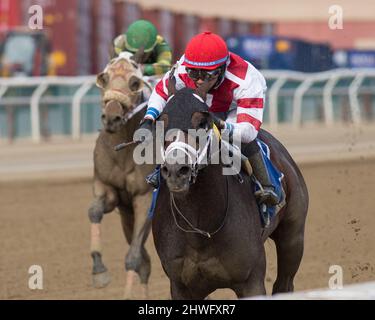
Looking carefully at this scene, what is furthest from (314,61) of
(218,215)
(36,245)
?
(218,215)

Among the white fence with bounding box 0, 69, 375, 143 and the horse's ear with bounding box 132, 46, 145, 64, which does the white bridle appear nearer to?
the horse's ear with bounding box 132, 46, 145, 64

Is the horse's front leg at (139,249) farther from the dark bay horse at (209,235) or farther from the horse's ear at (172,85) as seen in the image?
the horse's ear at (172,85)

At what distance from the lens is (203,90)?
5215mm

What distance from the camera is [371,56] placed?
89.7 ft

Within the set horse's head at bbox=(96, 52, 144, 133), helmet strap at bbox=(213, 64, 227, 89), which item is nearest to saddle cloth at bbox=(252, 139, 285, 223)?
helmet strap at bbox=(213, 64, 227, 89)

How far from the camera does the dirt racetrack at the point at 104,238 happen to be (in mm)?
7820

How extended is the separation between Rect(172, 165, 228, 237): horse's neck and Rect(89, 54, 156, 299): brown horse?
2005mm

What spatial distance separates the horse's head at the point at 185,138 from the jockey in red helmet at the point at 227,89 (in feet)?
0.63

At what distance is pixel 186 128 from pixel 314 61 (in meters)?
18.7

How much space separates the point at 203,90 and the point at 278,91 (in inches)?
567

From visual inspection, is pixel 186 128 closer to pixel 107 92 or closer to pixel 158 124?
pixel 158 124

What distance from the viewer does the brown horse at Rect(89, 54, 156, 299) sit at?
7.20m

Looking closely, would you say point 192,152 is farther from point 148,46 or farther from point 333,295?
point 148,46

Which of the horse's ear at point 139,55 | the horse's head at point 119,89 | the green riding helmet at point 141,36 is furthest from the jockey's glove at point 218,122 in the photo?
the green riding helmet at point 141,36
